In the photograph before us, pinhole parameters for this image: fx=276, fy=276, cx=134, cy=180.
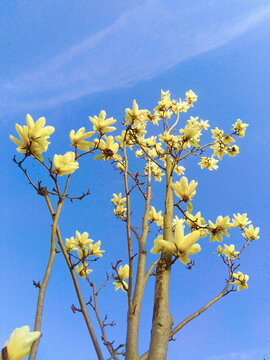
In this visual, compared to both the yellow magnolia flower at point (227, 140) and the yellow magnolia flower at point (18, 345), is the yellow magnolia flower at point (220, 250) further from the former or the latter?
the yellow magnolia flower at point (18, 345)

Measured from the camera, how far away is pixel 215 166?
3.38 m

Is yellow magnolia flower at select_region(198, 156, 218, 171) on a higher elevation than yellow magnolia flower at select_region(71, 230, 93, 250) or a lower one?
higher

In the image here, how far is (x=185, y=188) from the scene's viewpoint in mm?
1812

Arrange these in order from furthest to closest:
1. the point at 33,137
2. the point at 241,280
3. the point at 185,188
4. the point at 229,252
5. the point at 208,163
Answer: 1. the point at 208,163
2. the point at 229,252
3. the point at 241,280
4. the point at 185,188
5. the point at 33,137

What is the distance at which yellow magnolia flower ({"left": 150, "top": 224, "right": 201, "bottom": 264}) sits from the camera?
1358mm

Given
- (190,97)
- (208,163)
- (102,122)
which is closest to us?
(102,122)

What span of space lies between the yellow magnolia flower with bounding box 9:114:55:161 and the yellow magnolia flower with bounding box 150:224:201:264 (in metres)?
0.80

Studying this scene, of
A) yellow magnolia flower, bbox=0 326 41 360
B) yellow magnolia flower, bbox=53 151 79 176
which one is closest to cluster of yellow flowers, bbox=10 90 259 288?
yellow magnolia flower, bbox=53 151 79 176

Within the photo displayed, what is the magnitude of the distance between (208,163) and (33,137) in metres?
2.45

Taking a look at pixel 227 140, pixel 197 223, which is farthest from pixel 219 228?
pixel 227 140

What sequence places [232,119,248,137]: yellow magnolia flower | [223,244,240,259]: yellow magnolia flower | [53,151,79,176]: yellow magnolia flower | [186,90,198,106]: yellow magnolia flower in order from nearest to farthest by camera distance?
[53,151,79,176]: yellow magnolia flower → [223,244,240,259]: yellow magnolia flower → [232,119,248,137]: yellow magnolia flower → [186,90,198,106]: yellow magnolia flower

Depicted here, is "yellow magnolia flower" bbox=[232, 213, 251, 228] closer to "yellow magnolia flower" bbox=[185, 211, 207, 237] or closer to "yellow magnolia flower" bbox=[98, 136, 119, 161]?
"yellow magnolia flower" bbox=[185, 211, 207, 237]

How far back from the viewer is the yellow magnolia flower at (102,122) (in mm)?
1966

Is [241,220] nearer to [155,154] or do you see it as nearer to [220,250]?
[220,250]
